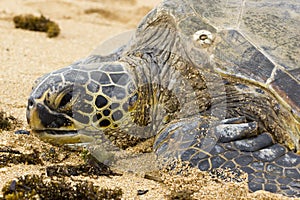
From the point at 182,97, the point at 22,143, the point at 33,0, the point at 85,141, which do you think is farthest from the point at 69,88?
the point at 33,0

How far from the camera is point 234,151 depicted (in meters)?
2.61

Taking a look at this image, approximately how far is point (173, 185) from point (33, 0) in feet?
21.6

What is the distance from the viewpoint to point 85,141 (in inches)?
114

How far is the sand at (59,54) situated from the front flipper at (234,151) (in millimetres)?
106

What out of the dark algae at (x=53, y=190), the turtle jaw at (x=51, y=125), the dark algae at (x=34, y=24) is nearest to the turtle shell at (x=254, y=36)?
the turtle jaw at (x=51, y=125)

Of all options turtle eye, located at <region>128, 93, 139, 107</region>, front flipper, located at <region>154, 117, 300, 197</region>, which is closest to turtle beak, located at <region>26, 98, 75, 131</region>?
turtle eye, located at <region>128, 93, 139, 107</region>

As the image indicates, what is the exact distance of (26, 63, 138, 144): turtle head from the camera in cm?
280

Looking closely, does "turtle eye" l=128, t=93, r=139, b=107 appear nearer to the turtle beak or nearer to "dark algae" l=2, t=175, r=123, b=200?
the turtle beak

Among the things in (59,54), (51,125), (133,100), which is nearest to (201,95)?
(133,100)

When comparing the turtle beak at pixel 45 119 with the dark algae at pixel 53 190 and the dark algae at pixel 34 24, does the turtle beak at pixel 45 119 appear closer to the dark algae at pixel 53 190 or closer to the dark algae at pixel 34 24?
the dark algae at pixel 53 190

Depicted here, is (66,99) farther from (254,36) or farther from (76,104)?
(254,36)

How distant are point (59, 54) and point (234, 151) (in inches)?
139

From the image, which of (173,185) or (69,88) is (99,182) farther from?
(69,88)

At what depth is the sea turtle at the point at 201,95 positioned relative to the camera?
8.77 ft
